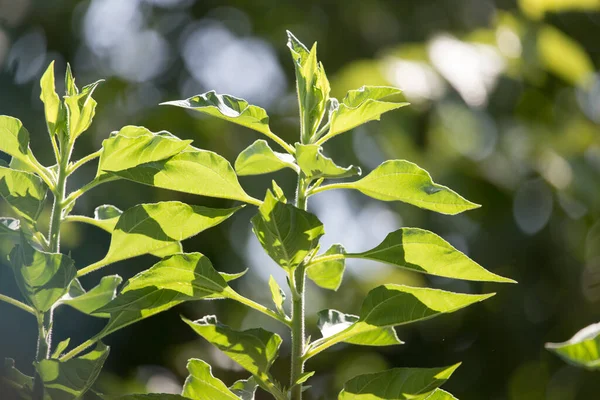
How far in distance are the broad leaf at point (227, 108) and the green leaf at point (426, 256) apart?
3.3 inches

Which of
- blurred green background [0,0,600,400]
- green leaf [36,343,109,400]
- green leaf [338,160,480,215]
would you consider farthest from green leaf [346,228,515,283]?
blurred green background [0,0,600,400]

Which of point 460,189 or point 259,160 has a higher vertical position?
point 259,160

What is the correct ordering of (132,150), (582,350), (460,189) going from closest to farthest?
1. (582,350)
2. (132,150)
3. (460,189)

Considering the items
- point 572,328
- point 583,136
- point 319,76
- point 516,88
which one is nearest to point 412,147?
point 516,88

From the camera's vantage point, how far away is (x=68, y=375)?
318 millimetres

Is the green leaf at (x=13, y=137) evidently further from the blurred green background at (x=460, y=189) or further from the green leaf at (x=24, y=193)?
the blurred green background at (x=460, y=189)

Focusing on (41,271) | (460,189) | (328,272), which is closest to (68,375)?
(41,271)

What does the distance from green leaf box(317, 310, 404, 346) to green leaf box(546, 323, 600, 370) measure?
4.9 inches

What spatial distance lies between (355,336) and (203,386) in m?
0.08

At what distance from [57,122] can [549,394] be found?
1.46m

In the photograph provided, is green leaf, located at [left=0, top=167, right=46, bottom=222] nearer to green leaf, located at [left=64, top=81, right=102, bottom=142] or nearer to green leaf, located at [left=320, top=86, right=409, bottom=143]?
green leaf, located at [left=64, top=81, right=102, bottom=142]

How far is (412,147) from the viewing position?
183 centimetres

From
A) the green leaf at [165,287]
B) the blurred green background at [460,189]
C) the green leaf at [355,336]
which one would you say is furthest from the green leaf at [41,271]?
the blurred green background at [460,189]

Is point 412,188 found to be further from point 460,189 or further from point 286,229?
point 460,189
